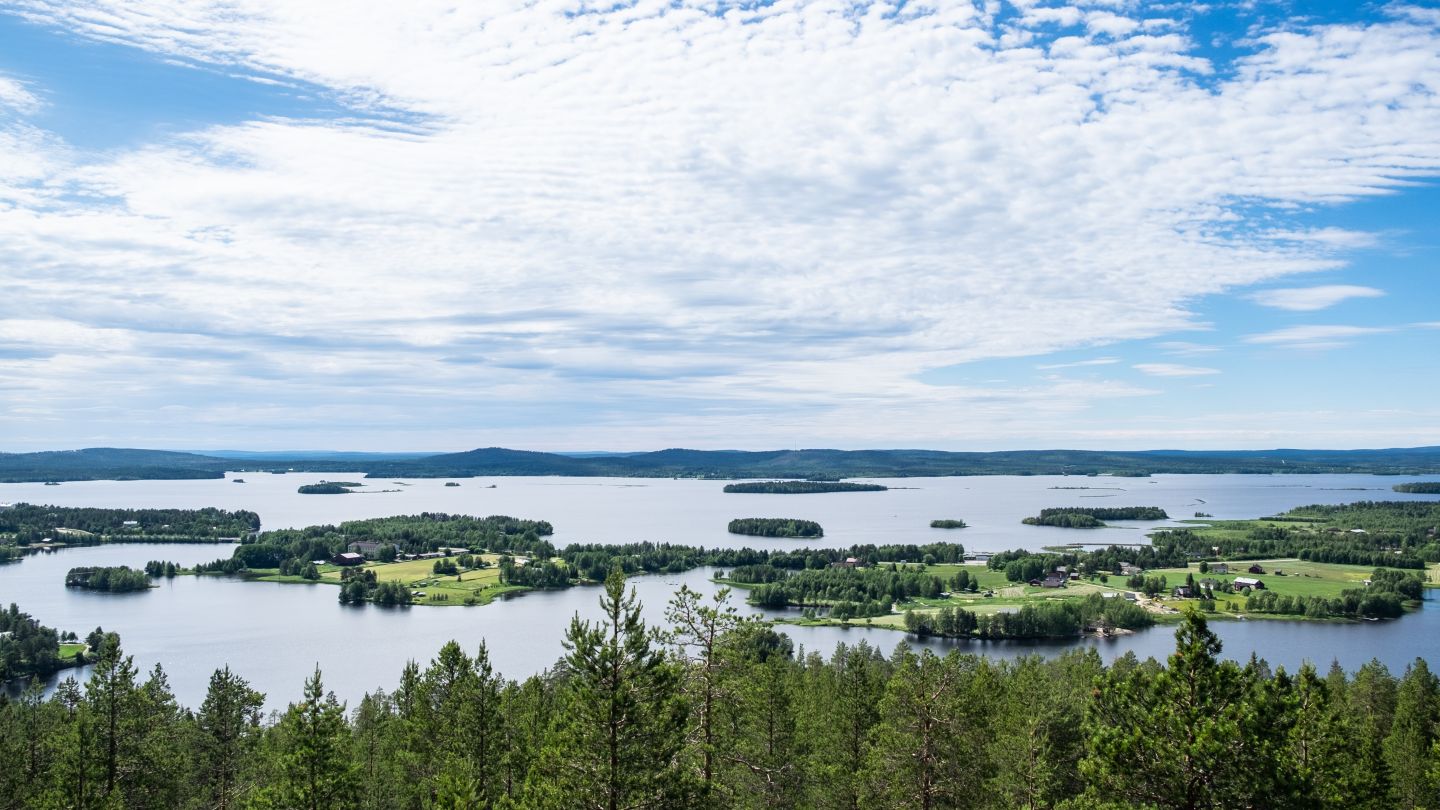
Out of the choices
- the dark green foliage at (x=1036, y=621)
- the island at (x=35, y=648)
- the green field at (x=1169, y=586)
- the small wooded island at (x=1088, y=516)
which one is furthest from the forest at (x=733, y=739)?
the small wooded island at (x=1088, y=516)

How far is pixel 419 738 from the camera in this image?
27.1 metres

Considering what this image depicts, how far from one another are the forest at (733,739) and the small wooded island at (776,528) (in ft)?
372

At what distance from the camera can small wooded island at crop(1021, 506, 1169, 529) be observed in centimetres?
16738

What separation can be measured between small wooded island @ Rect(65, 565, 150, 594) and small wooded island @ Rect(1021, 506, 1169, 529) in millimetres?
140781

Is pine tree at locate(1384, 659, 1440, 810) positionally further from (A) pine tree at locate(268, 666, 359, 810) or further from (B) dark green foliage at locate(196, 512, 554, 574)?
(B) dark green foliage at locate(196, 512, 554, 574)

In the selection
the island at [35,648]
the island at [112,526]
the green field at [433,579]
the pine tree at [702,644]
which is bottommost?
the green field at [433,579]

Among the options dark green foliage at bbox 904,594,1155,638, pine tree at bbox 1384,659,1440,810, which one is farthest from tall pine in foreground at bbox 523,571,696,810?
dark green foliage at bbox 904,594,1155,638

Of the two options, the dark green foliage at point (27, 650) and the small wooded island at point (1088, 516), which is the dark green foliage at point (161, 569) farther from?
the small wooded island at point (1088, 516)

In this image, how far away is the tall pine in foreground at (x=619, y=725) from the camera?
1484 centimetres

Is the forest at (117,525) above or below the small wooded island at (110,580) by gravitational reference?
above

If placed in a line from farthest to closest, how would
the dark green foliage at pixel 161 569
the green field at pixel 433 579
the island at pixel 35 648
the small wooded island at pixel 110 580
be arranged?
the dark green foliage at pixel 161 569 → the small wooded island at pixel 110 580 → the green field at pixel 433 579 → the island at pixel 35 648

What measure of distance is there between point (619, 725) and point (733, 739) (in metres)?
5.43

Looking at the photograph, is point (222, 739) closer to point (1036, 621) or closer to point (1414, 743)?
point (1414, 743)

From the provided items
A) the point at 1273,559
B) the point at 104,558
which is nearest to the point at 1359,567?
the point at 1273,559
